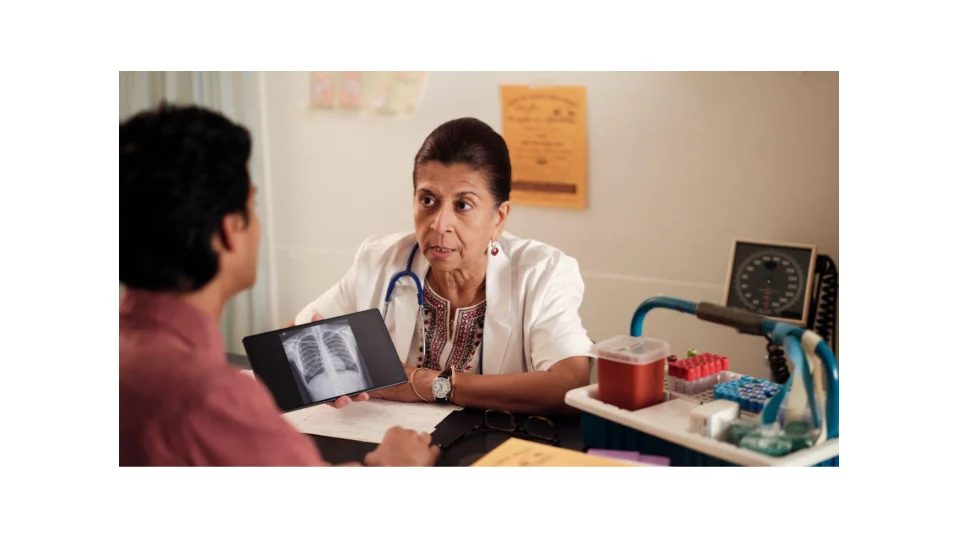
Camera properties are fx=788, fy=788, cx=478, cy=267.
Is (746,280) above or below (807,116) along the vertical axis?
below

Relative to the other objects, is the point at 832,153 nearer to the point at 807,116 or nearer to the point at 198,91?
the point at 807,116

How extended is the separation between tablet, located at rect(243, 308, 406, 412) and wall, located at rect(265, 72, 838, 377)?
0.65 meters

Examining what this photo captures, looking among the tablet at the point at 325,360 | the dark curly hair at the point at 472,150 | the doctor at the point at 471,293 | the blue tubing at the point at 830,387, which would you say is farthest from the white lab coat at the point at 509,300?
the blue tubing at the point at 830,387

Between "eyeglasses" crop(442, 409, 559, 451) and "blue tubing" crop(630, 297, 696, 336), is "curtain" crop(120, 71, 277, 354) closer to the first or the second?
"eyeglasses" crop(442, 409, 559, 451)

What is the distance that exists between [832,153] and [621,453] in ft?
3.02

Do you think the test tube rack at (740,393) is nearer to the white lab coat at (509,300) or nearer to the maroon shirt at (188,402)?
the white lab coat at (509,300)

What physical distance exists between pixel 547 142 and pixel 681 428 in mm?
1006

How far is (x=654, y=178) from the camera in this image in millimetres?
2100

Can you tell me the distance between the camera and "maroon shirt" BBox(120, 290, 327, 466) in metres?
1.03

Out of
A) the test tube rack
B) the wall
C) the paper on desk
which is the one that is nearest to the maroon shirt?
the paper on desk

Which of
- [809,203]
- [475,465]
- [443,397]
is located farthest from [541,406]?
Result: [809,203]

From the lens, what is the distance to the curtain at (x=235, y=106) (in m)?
1.36

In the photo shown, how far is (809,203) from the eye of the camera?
1863 mm

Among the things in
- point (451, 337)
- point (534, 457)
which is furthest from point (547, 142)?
point (534, 457)
